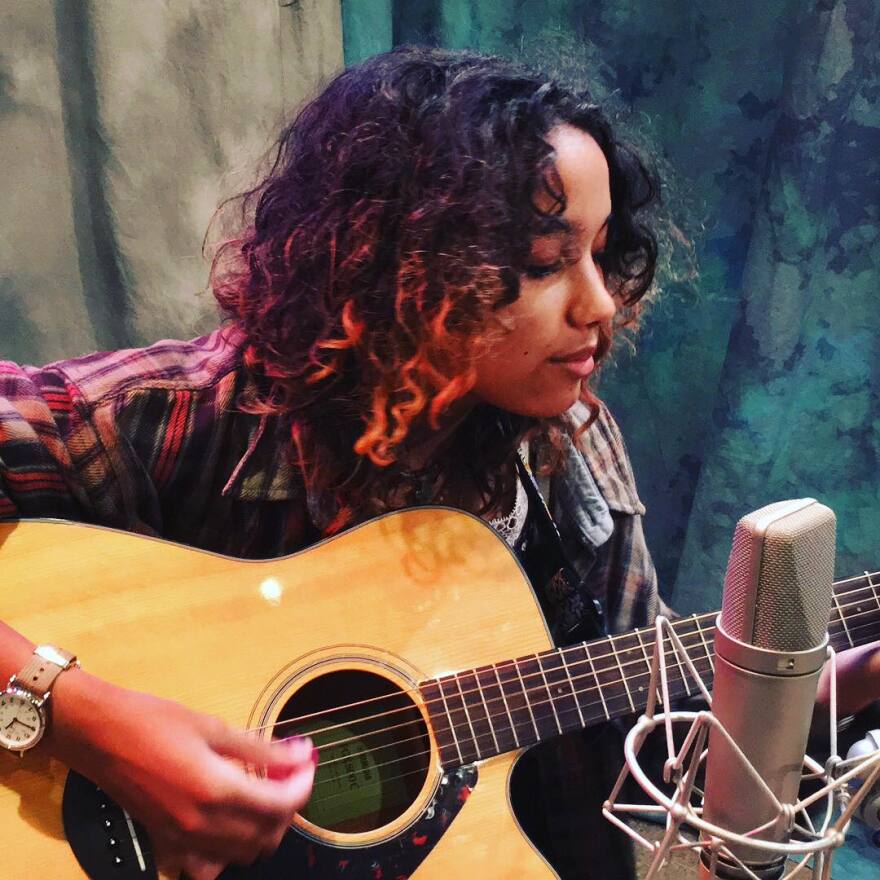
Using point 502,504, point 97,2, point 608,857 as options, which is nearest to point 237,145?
point 97,2

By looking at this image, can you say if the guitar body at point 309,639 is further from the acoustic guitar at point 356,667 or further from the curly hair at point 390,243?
the curly hair at point 390,243

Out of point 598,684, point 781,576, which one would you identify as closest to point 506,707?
point 598,684

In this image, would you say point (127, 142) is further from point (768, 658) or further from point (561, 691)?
point (768, 658)

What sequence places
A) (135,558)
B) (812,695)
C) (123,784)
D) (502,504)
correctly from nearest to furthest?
1. (812,695)
2. (123,784)
3. (135,558)
4. (502,504)

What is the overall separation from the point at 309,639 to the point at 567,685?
284 millimetres

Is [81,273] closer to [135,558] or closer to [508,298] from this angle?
[135,558]

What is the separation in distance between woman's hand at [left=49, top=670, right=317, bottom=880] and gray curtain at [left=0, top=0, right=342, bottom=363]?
2.15 feet

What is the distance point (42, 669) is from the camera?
849 mm

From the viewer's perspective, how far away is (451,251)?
941 mm

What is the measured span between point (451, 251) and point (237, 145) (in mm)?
640

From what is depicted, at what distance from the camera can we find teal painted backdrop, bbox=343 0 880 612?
1438 mm

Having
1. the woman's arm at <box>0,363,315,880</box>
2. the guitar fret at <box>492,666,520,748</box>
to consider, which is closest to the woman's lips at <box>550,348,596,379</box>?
the guitar fret at <box>492,666,520,748</box>

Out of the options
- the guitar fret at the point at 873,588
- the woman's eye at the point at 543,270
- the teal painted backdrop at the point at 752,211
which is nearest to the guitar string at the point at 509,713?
the guitar fret at the point at 873,588

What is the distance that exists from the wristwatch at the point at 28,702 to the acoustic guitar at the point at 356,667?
0.03 m
